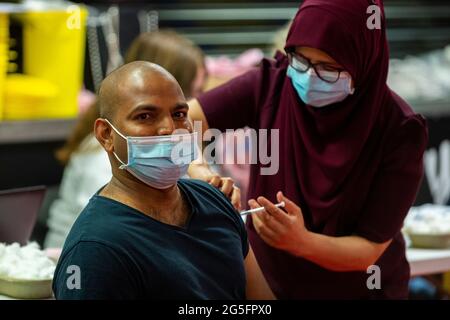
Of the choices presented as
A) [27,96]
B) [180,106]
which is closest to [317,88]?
[180,106]

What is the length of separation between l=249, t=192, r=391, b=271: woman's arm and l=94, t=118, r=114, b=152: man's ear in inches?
17.7

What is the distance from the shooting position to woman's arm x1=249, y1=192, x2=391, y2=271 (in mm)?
2078

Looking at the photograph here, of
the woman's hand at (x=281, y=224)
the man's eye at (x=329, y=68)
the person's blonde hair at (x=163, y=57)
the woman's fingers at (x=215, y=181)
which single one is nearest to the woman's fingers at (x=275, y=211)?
the woman's hand at (x=281, y=224)

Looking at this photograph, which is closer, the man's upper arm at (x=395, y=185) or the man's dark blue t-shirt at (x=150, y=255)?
the man's dark blue t-shirt at (x=150, y=255)

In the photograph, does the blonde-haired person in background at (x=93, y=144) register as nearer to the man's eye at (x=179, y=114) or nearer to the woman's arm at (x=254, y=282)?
the woman's arm at (x=254, y=282)

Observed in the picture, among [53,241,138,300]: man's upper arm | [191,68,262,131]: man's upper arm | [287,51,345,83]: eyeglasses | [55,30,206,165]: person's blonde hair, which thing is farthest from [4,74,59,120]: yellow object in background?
[53,241,138,300]: man's upper arm

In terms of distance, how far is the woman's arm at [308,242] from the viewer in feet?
6.82

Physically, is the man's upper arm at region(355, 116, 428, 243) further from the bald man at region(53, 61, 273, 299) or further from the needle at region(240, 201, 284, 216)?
the bald man at region(53, 61, 273, 299)

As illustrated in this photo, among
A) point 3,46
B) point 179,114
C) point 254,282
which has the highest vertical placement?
point 179,114

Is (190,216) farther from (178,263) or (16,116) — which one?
(16,116)

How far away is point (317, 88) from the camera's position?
2.12 m

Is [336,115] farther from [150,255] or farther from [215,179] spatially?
[150,255]

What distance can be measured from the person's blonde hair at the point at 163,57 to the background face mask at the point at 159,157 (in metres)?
0.77

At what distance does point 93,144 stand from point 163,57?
0.37m
